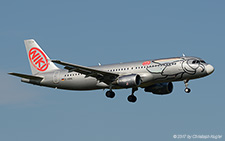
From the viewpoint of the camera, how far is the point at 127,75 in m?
57.0

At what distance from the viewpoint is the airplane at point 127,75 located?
5572cm

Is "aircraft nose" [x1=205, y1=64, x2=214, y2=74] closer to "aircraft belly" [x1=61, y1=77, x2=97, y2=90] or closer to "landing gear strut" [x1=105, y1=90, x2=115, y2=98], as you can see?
"landing gear strut" [x1=105, y1=90, x2=115, y2=98]

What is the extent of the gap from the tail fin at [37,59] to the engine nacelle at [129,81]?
11729 millimetres

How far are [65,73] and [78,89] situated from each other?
9.01ft

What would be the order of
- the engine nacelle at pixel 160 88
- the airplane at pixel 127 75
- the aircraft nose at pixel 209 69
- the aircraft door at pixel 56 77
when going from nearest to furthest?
the aircraft nose at pixel 209 69 → the airplane at pixel 127 75 → the engine nacelle at pixel 160 88 → the aircraft door at pixel 56 77

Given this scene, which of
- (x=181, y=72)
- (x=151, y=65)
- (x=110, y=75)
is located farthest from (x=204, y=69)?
(x=110, y=75)

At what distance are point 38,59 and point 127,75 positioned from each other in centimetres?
1525

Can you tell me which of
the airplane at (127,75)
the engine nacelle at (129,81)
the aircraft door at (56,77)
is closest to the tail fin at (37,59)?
the airplane at (127,75)

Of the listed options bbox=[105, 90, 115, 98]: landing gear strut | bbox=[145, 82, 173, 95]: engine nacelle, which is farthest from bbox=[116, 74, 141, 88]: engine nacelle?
bbox=[145, 82, 173, 95]: engine nacelle

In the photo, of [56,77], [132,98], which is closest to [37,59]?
[56,77]

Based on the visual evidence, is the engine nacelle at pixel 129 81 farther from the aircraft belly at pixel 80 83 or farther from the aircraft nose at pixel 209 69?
the aircraft nose at pixel 209 69

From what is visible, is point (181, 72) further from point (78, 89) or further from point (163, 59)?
point (78, 89)

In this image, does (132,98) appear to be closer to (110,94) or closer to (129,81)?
(110,94)

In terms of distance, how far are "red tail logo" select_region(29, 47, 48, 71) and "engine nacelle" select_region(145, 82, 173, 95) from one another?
1414cm
